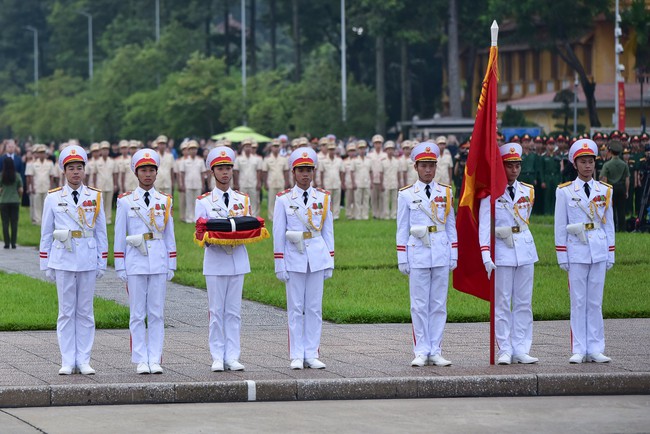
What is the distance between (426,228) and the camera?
45.9ft

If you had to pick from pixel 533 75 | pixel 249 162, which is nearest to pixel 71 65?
pixel 533 75

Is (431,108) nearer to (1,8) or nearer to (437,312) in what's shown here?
(1,8)

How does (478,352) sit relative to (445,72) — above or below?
below

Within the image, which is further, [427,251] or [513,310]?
[513,310]

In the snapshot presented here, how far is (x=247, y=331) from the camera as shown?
16828 millimetres

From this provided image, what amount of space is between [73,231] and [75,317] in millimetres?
793

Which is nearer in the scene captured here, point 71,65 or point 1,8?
point 71,65

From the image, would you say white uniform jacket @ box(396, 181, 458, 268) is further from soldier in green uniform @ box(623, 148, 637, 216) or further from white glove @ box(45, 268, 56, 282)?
soldier in green uniform @ box(623, 148, 637, 216)

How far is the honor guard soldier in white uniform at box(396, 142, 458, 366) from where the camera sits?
13961 mm

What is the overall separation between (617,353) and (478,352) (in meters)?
1.36

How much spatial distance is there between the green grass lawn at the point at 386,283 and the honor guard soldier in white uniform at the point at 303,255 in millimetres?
732

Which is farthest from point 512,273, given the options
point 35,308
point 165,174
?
point 165,174

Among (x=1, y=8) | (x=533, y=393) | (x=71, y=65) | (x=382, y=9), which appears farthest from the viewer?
(x=1, y=8)

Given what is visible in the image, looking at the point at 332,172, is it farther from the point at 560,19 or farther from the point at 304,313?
the point at 560,19
